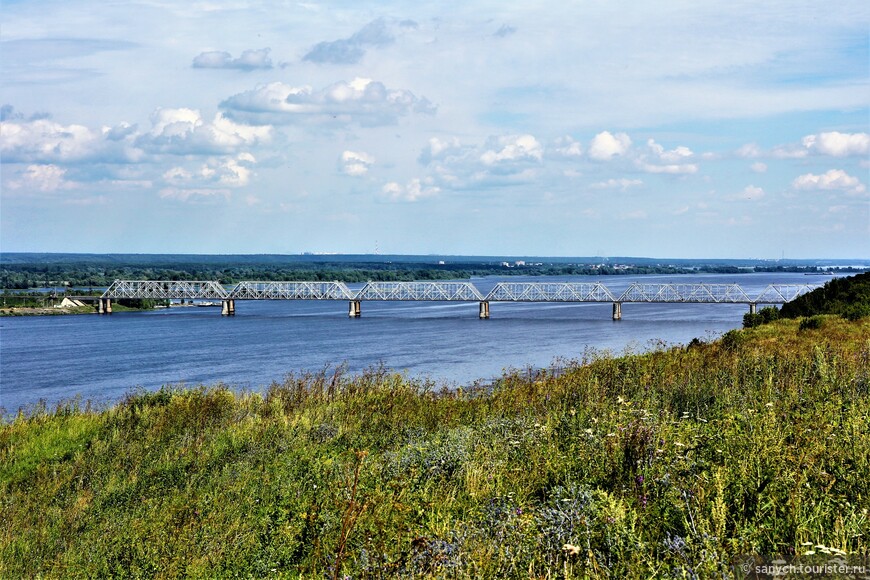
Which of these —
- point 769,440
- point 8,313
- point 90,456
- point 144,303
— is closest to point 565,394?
point 769,440

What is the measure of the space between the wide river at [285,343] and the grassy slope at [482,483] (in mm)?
14185

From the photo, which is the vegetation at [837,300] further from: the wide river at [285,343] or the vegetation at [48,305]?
the vegetation at [48,305]

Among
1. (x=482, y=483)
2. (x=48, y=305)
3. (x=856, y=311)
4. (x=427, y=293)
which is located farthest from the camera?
(x=427, y=293)

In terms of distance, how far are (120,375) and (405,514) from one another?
47329mm

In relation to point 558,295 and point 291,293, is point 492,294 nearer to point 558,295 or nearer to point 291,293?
point 558,295

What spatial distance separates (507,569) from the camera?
20.7 feet

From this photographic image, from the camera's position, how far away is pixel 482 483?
904 cm

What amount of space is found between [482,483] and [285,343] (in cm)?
6471

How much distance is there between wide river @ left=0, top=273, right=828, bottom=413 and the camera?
1874 inches

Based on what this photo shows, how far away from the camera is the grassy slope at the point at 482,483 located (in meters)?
6.43

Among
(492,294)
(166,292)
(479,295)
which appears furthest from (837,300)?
(166,292)

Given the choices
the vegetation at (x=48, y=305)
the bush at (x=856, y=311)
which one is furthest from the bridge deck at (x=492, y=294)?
the bush at (x=856, y=311)

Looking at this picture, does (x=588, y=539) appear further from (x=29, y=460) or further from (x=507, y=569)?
(x=29, y=460)

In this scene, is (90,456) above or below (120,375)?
above
